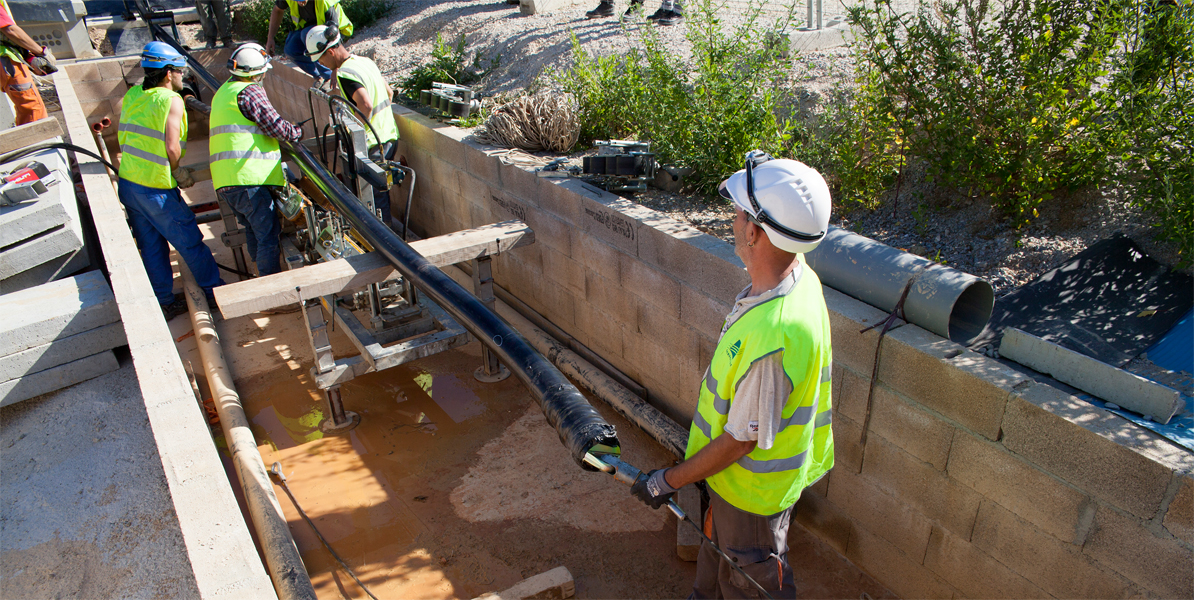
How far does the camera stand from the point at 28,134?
7715mm

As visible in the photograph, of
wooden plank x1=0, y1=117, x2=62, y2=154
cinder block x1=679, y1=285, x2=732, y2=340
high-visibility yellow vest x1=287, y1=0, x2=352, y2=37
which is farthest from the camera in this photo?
high-visibility yellow vest x1=287, y1=0, x2=352, y2=37

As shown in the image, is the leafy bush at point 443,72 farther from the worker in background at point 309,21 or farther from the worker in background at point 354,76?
the worker in background at point 354,76

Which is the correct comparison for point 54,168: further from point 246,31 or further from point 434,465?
point 246,31

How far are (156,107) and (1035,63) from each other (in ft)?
19.3

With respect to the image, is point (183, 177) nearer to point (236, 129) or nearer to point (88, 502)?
point (236, 129)

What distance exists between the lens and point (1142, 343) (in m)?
3.07

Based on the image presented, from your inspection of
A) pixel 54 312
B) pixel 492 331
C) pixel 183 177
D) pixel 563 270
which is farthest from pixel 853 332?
pixel 183 177

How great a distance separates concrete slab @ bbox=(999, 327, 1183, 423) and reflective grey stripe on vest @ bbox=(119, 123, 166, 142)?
5846 millimetres

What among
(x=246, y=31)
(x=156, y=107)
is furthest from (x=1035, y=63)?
(x=246, y=31)

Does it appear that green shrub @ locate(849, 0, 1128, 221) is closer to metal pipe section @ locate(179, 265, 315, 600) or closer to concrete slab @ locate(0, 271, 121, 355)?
metal pipe section @ locate(179, 265, 315, 600)

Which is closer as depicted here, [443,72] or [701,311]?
[701,311]

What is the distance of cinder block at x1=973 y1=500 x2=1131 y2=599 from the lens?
264 cm

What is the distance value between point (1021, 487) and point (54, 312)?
5.45 metres

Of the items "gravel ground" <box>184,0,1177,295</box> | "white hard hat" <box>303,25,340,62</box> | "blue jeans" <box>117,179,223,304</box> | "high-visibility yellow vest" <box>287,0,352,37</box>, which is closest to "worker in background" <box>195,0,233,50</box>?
"high-visibility yellow vest" <box>287,0,352,37</box>
